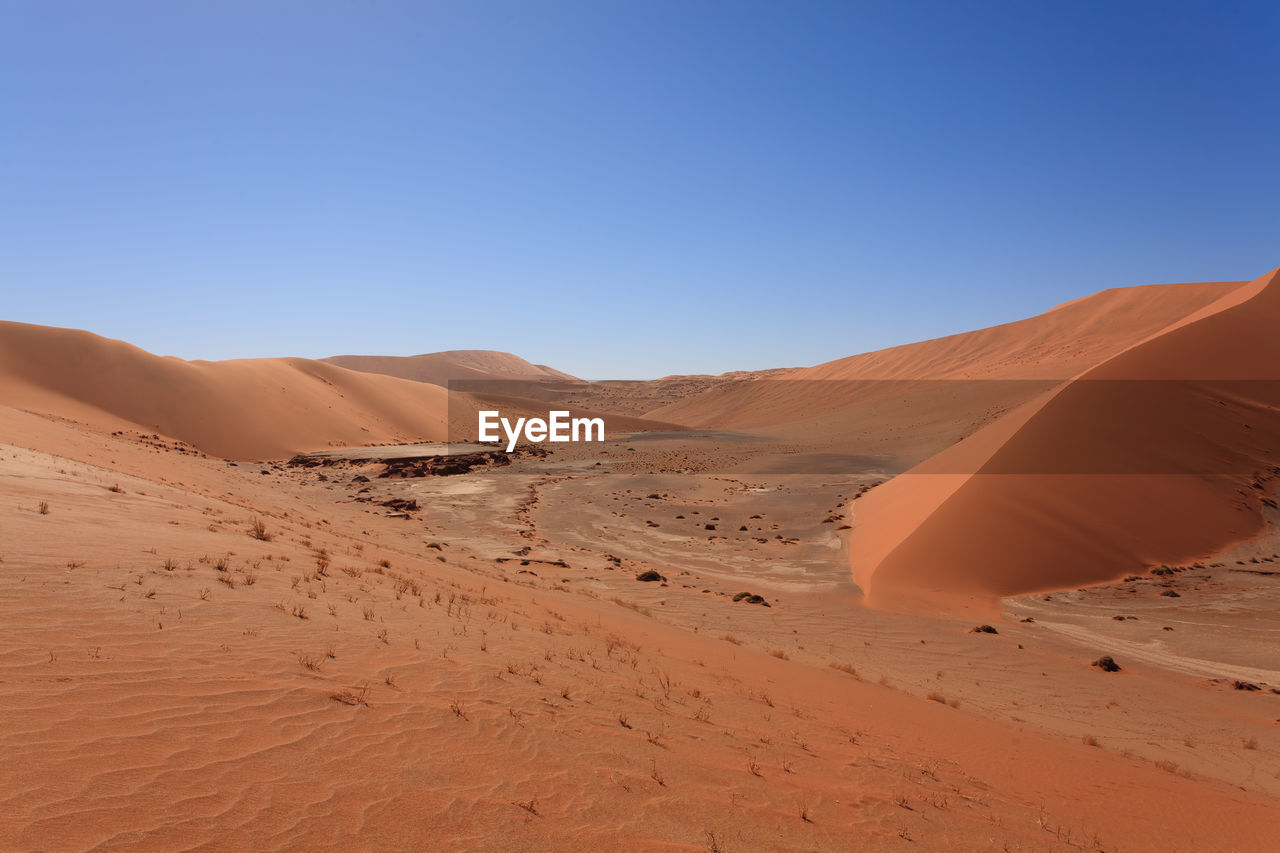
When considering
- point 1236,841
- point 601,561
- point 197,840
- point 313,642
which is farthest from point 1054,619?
point 197,840

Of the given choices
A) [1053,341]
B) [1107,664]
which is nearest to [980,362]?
[1053,341]

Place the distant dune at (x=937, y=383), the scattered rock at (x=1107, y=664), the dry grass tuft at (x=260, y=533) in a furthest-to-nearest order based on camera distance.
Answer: the distant dune at (x=937, y=383) → the dry grass tuft at (x=260, y=533) → the scattered rock at (x=1107, y=664)

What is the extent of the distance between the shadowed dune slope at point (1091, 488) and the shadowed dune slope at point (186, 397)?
44255 millimetres

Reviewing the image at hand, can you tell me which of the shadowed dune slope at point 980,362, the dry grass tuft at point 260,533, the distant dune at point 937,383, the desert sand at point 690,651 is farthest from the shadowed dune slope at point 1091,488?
the shadowed dune slope at point 980,362

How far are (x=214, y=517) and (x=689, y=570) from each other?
36.3 ft

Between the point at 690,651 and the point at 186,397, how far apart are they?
54004mm

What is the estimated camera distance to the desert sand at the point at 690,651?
3850 mm

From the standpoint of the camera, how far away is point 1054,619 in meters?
13.2

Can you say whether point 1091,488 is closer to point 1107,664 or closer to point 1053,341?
point 1107,664

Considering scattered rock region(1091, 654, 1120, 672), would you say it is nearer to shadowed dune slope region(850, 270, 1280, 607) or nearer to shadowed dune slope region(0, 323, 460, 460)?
shadowed dune slope region(850, 270, 1280, 607)

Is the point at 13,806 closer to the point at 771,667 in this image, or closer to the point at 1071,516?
the point at 771,667

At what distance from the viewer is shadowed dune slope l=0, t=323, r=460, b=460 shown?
146ft

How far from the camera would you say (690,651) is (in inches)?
372

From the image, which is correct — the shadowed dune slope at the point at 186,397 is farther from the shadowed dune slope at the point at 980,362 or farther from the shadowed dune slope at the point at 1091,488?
the shadowed dune slope at the point at 1091,488
